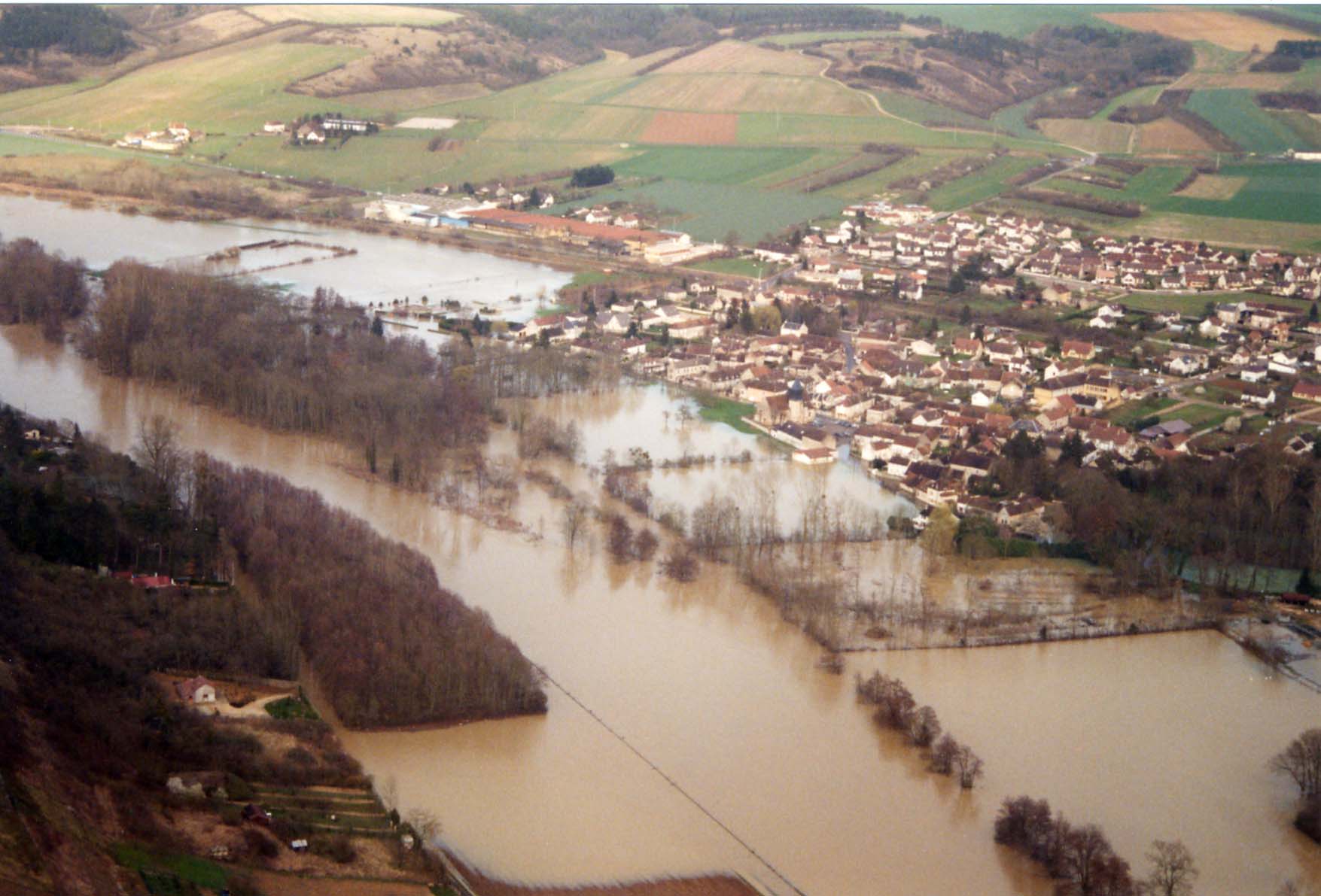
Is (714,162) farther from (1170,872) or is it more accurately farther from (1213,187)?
(1170,872)

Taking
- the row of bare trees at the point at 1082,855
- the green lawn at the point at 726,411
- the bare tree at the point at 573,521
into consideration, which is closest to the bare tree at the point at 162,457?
the bare tree at the point at 573,521

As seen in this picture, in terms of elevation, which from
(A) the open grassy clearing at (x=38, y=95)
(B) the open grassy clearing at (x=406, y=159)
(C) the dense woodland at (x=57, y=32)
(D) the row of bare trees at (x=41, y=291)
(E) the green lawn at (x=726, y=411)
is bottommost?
(E) the green lawn at (x=726, y=411)

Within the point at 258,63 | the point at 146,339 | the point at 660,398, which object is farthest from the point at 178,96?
the point at 660,398

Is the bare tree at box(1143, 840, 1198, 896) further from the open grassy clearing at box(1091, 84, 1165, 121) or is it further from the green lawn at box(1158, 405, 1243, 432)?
the open grassy clearing at box(1091, 84, 1165, 121)

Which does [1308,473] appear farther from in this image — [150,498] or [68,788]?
[68,788]

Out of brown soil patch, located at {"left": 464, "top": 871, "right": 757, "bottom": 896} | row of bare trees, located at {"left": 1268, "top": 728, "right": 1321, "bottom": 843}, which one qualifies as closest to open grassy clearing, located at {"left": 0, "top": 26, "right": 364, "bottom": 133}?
brown soil patch, located at {"left": 464, "top": 871, "right": 757, "bottom": 896}

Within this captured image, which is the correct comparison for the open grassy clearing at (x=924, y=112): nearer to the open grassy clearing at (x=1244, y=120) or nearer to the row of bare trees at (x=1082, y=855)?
the open grassy clearing at (x=1244, y=120)
